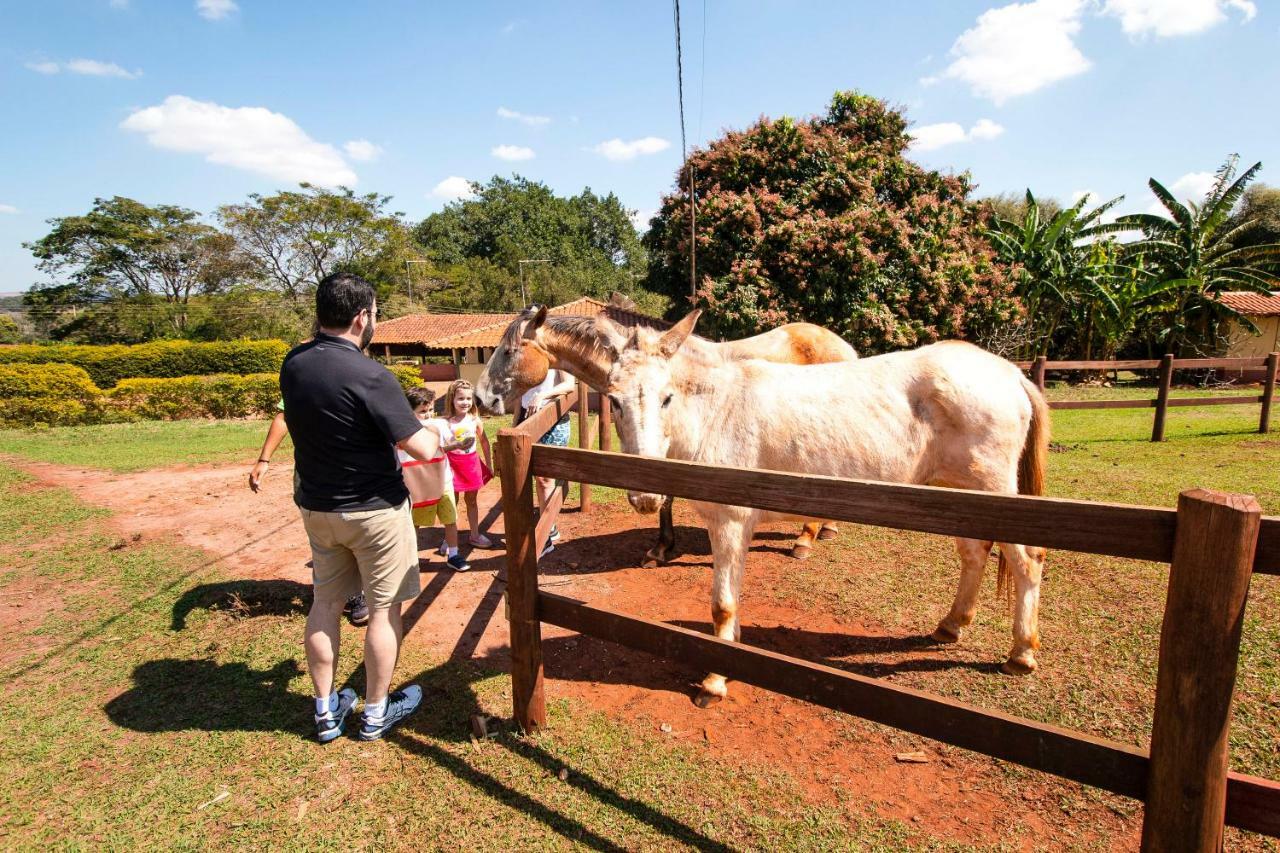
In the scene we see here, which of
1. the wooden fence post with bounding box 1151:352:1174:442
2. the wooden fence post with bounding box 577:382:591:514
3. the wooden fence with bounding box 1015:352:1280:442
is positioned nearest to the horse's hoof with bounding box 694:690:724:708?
the wooden fence post with bounding box 577:382:591:514

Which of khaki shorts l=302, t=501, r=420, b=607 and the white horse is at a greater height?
the white horse

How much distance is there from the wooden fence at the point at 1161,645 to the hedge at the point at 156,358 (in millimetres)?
34125

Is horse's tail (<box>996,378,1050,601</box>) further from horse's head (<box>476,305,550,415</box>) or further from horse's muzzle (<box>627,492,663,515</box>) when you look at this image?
horse's head (<box>476,305,550,415</box>)

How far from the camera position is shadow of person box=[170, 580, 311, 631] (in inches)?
186

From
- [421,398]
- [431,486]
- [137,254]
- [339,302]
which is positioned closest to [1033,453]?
[339,302]

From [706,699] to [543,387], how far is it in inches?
133

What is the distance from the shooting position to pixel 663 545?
575 cm

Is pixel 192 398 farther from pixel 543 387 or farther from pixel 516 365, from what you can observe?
pixel 516 365

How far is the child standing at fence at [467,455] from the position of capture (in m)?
5.35

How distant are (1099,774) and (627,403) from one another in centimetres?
266

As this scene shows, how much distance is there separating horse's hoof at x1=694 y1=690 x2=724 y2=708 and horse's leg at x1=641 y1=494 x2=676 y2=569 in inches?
82.8

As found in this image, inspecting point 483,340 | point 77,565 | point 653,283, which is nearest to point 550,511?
point 77,565

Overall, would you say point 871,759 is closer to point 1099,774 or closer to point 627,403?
point 1099,774

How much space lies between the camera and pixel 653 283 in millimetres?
21516
